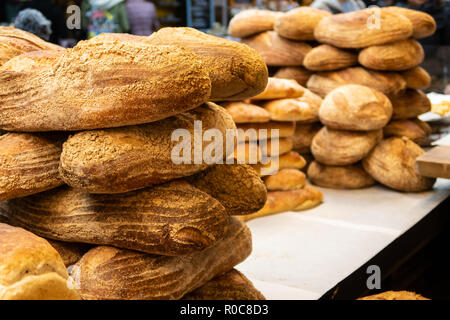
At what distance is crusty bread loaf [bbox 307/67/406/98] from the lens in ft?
8.80

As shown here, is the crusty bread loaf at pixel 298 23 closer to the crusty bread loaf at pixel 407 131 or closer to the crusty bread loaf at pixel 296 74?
the crusty bread loaf at pixel 296 74

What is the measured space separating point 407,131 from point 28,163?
226cm

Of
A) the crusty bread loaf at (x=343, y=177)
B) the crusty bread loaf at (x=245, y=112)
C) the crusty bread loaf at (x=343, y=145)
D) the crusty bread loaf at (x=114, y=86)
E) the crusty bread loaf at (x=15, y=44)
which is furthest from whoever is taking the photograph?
the crusty bread loaf at (x=343, y=177)

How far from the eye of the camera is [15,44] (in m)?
1.19

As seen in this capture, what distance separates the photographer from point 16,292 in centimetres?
61

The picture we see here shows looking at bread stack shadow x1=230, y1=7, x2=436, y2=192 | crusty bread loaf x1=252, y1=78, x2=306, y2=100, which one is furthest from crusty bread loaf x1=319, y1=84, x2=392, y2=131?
crusty bread loaf x1=252, y1=78, x2=306, y2=100

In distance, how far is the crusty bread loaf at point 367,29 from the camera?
2574 millimetres

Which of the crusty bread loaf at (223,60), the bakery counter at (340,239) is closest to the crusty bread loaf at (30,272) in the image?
the crusty bread loaf at (223,60)

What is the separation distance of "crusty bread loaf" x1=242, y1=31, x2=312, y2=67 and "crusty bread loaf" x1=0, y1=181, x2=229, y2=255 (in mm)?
2021

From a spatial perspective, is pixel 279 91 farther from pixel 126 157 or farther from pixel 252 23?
pixel 126 157

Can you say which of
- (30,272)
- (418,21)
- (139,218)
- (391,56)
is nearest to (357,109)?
(391,56)

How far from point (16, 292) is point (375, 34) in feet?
7.70

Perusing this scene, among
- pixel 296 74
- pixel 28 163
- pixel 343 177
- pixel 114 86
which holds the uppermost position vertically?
pixel 114 86

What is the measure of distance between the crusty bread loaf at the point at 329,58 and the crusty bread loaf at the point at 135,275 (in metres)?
1.85
